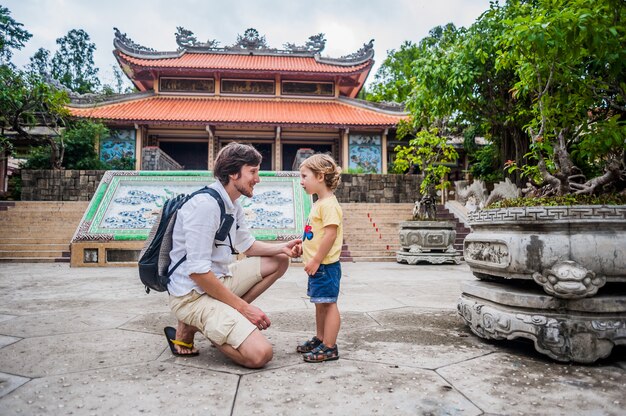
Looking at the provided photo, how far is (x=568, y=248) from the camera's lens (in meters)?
2.04

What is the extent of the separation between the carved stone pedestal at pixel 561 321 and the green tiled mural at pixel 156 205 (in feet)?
19.0

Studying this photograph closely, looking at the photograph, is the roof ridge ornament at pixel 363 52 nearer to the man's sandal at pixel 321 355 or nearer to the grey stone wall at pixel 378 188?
the grey stone wall at pixel 378 188

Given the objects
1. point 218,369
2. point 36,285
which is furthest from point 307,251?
point 36,285

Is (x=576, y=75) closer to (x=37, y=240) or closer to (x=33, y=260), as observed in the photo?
(x=33, y=260)

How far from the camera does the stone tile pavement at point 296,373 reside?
1.50m

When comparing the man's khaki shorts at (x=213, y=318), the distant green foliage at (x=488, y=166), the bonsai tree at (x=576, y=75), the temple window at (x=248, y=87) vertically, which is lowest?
the man's khaki shorts at (x=213, y=318)

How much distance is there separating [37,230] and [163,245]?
8903 mm

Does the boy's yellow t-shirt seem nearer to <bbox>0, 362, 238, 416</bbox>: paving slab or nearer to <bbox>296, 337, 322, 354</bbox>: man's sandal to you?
<bbox>296, 337, 322, 354</bbox>: man's sandal

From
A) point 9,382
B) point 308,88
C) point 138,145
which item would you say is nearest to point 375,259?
point 9,382

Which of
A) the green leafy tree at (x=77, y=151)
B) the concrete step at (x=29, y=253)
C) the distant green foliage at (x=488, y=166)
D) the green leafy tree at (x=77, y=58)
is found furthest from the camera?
the green leafy tree at (x=77, y=58)

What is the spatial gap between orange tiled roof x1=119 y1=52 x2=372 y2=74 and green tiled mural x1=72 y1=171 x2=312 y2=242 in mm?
8386

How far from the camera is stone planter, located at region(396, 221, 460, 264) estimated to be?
7.62 m

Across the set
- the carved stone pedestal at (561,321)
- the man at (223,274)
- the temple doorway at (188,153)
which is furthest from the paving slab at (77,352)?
the temple doorway at (188,153)

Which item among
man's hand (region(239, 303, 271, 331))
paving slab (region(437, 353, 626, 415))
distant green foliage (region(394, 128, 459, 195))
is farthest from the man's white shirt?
distant green foliage (region(394, 128, 459, 195))
